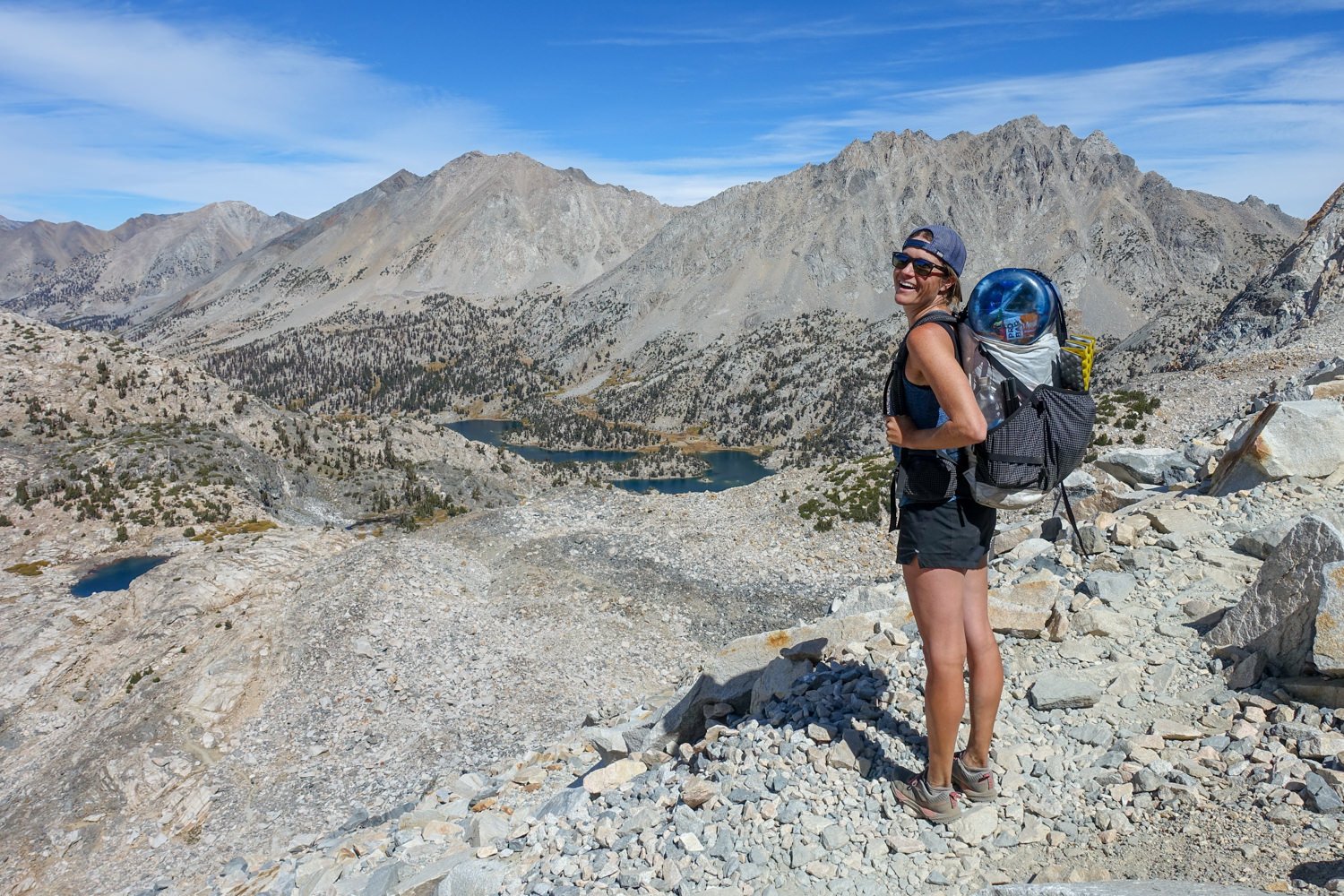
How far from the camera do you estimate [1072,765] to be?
5.04 m

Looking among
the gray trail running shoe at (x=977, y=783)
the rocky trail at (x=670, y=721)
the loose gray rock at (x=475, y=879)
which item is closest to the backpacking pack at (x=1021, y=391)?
the gray trail running shoe at (x=977, y=783)

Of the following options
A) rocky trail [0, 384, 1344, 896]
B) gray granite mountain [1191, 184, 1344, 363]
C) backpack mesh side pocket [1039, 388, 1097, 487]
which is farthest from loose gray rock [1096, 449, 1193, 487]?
gray granite mountain [1191, 184, 1344, 363]

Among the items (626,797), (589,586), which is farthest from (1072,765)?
(589,586)

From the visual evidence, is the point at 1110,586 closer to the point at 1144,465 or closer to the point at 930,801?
the point at 930,801

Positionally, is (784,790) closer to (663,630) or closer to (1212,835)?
(1212,835)

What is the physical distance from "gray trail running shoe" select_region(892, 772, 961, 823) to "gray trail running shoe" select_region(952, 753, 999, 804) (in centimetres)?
8

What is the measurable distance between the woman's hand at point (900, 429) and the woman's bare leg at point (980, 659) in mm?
988

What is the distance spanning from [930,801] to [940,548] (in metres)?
1.69

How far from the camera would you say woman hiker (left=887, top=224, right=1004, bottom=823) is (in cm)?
439

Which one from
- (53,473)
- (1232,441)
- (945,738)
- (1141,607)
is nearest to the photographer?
(945,738)

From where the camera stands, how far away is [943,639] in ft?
14.9

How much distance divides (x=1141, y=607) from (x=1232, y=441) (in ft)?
15.6

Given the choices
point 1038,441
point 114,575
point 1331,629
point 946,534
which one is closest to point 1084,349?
point 1038,441

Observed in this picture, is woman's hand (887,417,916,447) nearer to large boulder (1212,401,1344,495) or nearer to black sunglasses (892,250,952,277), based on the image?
black sunglasses (892,250,952,277)
